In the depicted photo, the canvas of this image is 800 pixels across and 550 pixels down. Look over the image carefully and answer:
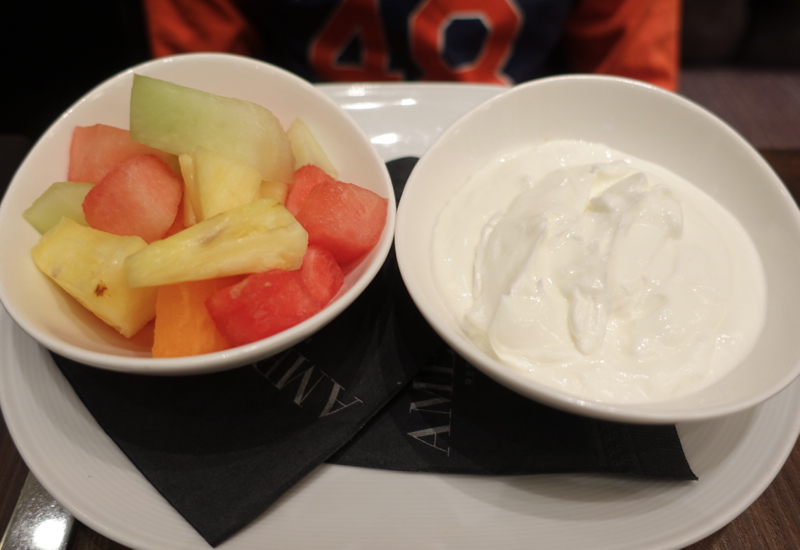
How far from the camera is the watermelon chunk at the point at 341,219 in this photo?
80cm

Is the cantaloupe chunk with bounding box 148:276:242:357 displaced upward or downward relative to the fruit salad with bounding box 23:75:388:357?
downward

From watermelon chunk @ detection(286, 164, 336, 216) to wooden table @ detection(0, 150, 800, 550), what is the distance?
58cm

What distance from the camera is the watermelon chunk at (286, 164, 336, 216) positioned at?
0.88 meters

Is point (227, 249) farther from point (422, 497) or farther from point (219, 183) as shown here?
point (422, 497)

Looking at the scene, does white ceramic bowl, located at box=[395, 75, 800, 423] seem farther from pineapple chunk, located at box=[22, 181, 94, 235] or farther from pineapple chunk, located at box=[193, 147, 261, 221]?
pineapple chunk, located at box=[22, 181, 94, 235]

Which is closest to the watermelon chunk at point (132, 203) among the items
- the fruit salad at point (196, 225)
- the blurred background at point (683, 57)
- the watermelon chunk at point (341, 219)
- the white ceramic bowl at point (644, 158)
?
the fruit salad at point (196, 225)

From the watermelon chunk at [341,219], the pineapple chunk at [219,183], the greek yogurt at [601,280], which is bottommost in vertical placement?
the greek yogurt at [601,280]

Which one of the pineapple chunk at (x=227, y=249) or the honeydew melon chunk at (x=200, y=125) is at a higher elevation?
the honeydew melon chunk at (x=200, y=125)

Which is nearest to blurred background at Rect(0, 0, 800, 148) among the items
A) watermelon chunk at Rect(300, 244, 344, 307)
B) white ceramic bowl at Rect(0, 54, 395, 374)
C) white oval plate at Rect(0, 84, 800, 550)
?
white ceramic bowl at Rect(0, 54, 395, 374)

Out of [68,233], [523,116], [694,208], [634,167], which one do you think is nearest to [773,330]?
[694,208]

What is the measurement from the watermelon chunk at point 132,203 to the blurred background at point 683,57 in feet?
5.45

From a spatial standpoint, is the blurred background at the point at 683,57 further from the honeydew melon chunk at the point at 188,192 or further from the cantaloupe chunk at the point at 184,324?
the cantaloupe chunk at the point at 184,324

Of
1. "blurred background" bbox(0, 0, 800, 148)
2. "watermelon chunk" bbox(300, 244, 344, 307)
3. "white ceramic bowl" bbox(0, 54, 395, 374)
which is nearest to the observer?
"white ceramic bowl" bbox(0, 54, 395, 374)

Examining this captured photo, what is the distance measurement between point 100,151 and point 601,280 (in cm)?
89
